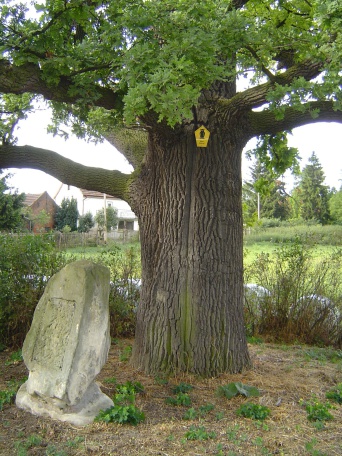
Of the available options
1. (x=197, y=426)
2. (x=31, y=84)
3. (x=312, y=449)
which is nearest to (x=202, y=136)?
(x=31, y=84)

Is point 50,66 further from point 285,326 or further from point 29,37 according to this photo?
point 285,326

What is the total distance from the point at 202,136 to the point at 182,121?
388 mm

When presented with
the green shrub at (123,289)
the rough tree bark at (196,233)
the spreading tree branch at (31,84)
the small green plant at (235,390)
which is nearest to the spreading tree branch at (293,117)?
the rough tree bark at (196,233)

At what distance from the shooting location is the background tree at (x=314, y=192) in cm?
5606

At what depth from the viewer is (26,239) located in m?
8.48

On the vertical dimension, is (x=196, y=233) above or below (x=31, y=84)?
below

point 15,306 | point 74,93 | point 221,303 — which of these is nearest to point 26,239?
point 15,306

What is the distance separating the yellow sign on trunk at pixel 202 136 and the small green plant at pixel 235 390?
10.0 feet

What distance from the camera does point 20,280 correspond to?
27.2 ft

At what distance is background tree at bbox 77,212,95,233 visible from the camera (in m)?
46.0

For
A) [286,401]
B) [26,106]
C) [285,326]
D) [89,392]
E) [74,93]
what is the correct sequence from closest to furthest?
[89,392], [286,401], [74,93], [26,106], [285,326]

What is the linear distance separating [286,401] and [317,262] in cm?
445

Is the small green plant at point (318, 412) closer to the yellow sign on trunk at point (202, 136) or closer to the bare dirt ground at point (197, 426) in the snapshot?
the bare dirt ground at point (197, 426)

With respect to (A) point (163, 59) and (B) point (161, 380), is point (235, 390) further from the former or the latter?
(A) point (163, 59)
